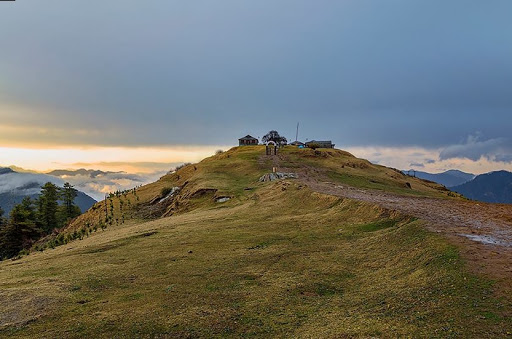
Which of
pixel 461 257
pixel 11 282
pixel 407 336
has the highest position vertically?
pixel 461 257

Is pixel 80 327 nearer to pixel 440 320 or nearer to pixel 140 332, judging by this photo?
pixel 140 332

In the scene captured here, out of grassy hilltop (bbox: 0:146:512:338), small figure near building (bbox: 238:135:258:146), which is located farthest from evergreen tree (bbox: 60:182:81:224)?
grassy hilltop (bbox: 0:146:512:338)

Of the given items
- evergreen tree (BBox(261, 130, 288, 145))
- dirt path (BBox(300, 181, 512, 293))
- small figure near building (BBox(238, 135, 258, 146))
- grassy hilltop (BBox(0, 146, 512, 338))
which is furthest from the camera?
small figure near building (BBox(238, 135, 258, 146))

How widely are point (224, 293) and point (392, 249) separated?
928cm

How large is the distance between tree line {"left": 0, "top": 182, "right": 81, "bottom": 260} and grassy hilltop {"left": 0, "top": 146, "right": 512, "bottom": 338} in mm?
56090

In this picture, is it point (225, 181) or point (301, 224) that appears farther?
point (225, 181)

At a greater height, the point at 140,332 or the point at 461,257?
the point at 461,257

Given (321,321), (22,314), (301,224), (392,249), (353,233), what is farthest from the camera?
(301,224)

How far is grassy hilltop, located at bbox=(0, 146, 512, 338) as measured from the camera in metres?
12.1

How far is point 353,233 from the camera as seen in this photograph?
24625 mm

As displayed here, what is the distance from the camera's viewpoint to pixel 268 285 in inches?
674

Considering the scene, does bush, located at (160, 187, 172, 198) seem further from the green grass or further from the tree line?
the green grass

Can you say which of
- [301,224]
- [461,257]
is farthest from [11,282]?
[461,257]

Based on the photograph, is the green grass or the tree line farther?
the tree line
